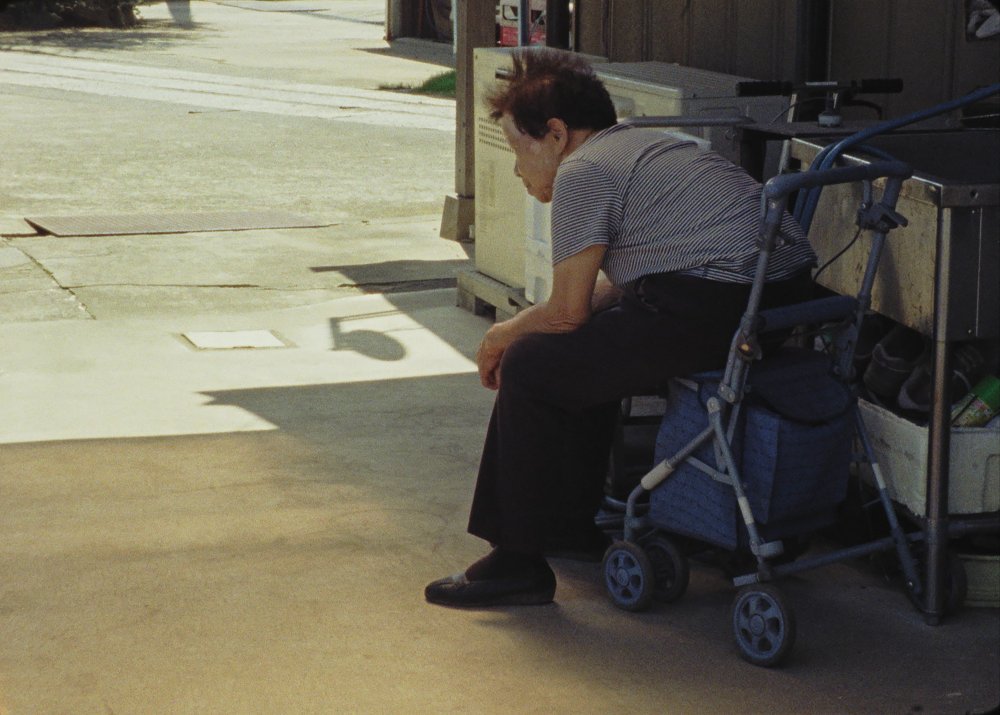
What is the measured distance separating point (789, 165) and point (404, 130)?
10185mm

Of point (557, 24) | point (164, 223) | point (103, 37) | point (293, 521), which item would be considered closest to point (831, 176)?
point (293, 521)

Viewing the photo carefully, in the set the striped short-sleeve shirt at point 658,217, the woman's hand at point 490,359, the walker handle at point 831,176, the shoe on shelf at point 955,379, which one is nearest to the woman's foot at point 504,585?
the woman's hand at point 490,359

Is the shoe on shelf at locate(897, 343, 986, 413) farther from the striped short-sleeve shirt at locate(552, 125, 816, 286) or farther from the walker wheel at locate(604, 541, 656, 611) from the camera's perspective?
the walker wheel at locate(604, 541, 656, 611)

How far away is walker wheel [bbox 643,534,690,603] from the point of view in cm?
387

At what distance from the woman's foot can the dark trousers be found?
0.08 m

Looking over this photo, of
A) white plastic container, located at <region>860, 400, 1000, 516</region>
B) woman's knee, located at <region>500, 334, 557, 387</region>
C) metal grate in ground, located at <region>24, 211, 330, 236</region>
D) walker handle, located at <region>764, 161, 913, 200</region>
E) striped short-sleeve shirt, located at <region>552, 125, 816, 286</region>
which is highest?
walker handle, located at <region>764, 161, 913, 200</region>

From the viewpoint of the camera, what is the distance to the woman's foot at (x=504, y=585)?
395 centimetres

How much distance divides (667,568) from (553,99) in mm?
1246

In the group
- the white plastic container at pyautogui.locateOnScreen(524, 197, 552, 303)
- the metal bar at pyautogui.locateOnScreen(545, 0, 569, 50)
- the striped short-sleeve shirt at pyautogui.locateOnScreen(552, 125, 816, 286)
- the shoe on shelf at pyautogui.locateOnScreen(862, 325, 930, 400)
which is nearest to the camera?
the striped short-sleeve shirt at pyautogui.locateOnScreen(552, 125, 816, 286)

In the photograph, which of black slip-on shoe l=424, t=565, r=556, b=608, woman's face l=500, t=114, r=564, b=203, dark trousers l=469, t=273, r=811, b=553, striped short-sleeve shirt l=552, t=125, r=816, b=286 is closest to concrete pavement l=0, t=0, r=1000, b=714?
black slip-on shoe l=424, t=565, r=556, b=608

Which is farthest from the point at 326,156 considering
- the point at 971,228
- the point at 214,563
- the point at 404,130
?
the point at 971,228

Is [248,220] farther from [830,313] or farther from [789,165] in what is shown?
[830,313]

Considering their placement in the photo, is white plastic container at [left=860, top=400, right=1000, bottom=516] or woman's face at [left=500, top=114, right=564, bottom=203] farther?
woman's face at [left=500, top=114, right=564, bottom=203]

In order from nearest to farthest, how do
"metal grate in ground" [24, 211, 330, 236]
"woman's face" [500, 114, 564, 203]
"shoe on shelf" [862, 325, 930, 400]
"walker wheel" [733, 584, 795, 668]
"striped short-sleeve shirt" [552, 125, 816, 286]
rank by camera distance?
1. "walker wheel" [733, 584, 795, 668]
2. "striped short-sleeve shirt" [552, 125, 816, 286]
3. "woman's face" [500, 114, 564, 203]
4. "shoe on shelf" [862, 325, 930, 400]
5. "metal grate in ground" [24, 211, 330, 236]
